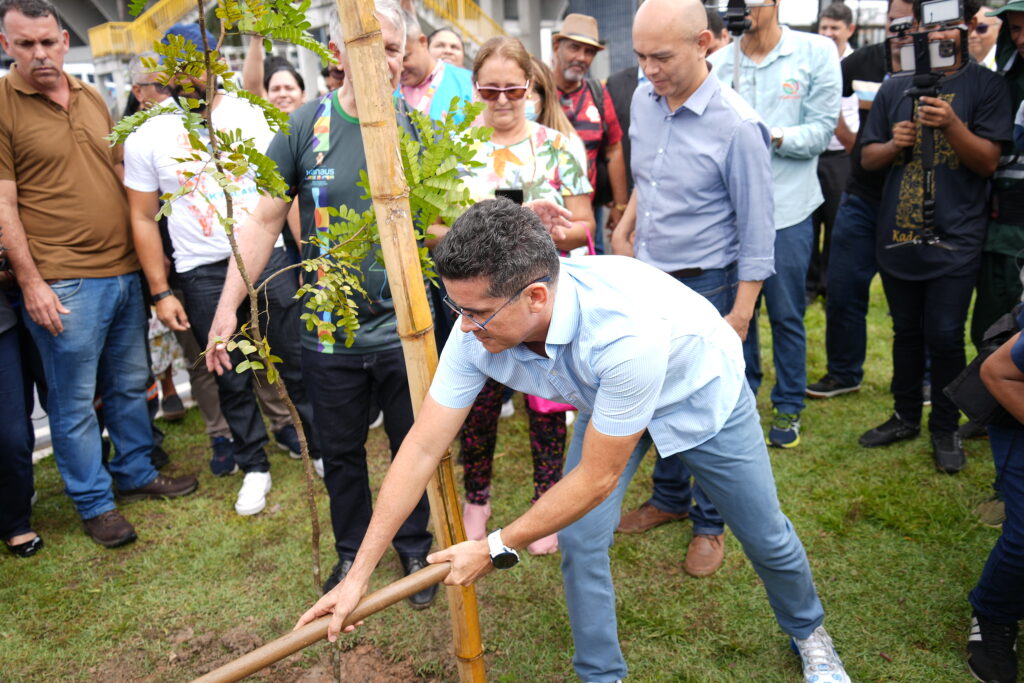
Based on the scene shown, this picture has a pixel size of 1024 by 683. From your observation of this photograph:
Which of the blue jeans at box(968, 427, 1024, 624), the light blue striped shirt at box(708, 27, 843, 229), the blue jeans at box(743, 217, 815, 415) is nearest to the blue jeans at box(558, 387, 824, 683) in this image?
the blue jeans at box(968, 427, 1024, 624)

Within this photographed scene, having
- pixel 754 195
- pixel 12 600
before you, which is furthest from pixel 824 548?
pixel 12 600

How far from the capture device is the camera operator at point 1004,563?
2.30m

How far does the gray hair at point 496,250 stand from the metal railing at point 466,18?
14235 millimetres

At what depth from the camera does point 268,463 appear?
14.1ft

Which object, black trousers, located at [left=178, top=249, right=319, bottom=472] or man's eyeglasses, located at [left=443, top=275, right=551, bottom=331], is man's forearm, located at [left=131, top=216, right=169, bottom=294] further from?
man's eyeglasses, located at [left=443, top=275, right=551, bottom=331]

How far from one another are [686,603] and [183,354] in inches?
130

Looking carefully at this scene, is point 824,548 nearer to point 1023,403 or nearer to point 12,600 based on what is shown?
point 1023,403

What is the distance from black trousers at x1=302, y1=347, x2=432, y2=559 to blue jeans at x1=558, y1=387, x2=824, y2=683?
0.88 metres

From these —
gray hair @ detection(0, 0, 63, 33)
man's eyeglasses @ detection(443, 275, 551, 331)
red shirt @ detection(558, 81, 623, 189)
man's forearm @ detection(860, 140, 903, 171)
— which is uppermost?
gray hair @ detection(0, 0, 63, 33)

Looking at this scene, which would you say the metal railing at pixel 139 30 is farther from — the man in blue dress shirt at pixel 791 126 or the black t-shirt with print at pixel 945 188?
the black t-shirt with print at pixel 945 188

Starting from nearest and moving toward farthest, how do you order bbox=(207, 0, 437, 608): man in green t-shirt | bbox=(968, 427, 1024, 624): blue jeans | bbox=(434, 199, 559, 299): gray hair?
bbox=(434, 199, 559, 299): gray hair < bbox=(968, 427, 1024, 624): blue jeans < bbox=(207, 0, 437, 608): man in green t-shirt

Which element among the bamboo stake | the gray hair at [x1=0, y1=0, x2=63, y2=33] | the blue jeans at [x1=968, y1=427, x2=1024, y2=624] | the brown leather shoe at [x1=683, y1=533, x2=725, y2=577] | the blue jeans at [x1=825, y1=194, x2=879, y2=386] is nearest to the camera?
the bamboo stake

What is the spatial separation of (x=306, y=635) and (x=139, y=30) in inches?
679

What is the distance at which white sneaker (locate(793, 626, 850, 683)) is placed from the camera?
8.33 feet
